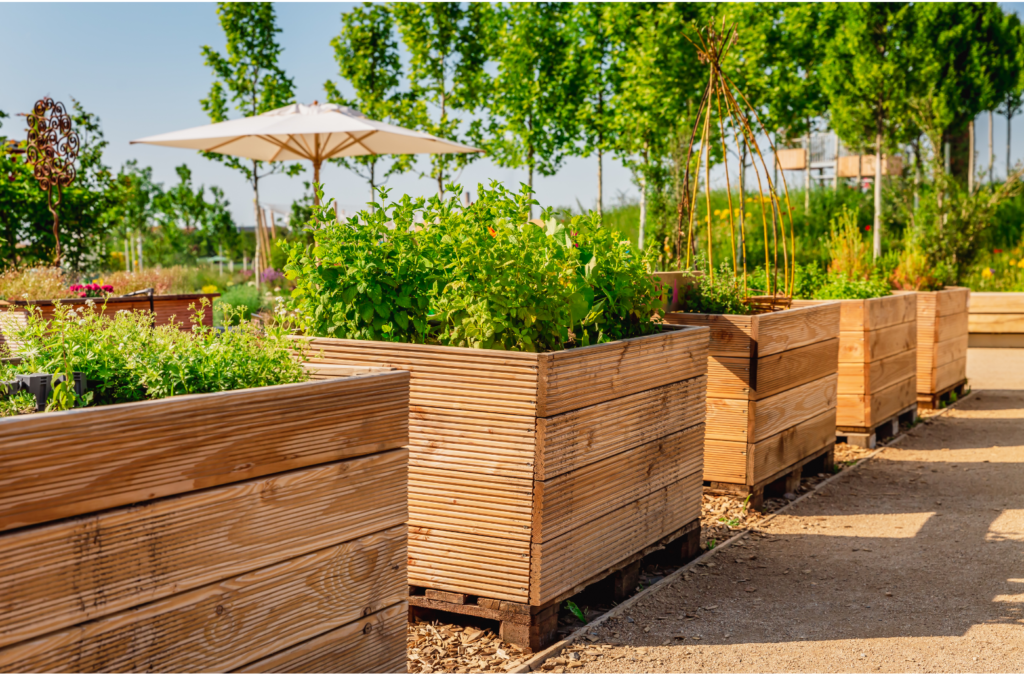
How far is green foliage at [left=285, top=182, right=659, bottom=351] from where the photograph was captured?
271 centimetres

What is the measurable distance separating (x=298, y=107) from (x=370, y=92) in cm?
647

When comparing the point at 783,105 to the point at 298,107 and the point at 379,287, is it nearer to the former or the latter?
the point at 298,107

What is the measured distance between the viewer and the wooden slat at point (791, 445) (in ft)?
14.0

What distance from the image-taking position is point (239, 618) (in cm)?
172

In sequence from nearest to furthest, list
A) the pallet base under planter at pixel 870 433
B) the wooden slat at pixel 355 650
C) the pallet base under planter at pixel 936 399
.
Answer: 1. the wooden slat at pixel 355 650
2. the pallet base under planter at pixel 870 433
3. the pallet base under planter at pixel 936 399

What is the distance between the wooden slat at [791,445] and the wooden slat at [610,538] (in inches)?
32.3

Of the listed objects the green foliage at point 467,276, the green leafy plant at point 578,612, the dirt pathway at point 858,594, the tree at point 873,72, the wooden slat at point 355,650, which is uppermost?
the tree at point 873,72

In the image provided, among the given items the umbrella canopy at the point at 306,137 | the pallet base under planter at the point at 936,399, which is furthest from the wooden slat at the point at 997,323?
the umbrella canopy at the point at 306,137

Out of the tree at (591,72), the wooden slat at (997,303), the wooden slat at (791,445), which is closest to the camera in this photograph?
the wooden slat at (791,445)

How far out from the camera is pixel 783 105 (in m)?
16.2

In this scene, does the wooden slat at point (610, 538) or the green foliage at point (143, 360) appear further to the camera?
the wooden slat at point (610, 538)

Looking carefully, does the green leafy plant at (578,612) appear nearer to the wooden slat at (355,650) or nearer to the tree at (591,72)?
the wooden slat at (355,650)

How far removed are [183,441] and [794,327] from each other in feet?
12.2

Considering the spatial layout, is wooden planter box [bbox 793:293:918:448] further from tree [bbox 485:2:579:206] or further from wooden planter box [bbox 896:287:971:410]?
tree [bbox 485:2:579:206]
